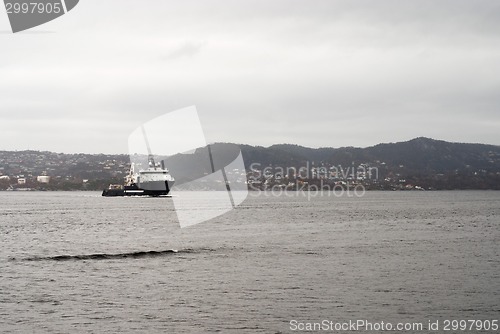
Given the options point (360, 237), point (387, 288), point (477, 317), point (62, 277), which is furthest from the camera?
point (360, 237)

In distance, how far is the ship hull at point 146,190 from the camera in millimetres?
154250

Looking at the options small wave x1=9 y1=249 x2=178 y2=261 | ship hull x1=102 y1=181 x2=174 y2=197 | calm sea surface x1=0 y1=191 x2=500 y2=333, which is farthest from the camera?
ship hull x1=102 y1=181 x2=174 y2=197

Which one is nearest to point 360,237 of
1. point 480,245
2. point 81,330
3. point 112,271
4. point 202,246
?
point 480,245

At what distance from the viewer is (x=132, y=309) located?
24578 millimetres

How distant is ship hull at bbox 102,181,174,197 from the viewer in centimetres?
15425

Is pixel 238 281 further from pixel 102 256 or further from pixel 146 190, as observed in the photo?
pixel 146 190

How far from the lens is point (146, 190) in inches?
6211

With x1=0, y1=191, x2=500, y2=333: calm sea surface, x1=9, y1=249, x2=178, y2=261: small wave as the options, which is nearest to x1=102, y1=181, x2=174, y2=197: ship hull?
x1=0, y1=191, x2=500, y2=333: calm sea surface

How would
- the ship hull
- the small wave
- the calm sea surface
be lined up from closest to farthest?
the calm sea surface < the small wave < the ship hull

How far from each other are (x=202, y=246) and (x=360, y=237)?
45.8ft

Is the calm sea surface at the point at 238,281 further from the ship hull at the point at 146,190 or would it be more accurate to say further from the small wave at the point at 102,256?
the ship hull at the point at 146,190

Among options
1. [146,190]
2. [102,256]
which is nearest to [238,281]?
[102,256]

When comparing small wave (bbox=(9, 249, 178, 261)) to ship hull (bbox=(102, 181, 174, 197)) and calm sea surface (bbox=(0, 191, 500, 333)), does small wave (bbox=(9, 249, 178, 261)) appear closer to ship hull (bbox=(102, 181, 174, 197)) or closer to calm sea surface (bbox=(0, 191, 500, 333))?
calm sea surface (bbox=(0, 191, 500, 333))

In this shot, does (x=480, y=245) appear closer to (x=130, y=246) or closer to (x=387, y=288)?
(x=387, y=288)
